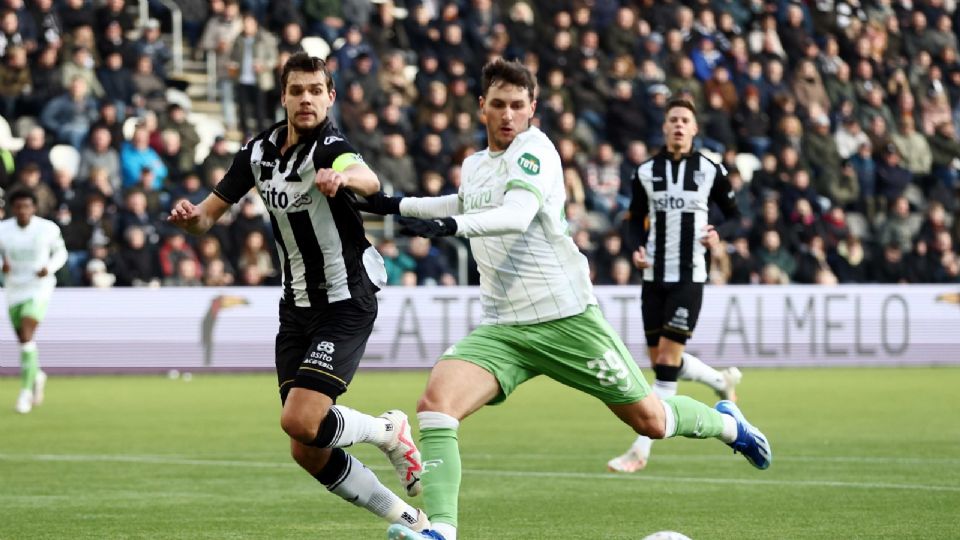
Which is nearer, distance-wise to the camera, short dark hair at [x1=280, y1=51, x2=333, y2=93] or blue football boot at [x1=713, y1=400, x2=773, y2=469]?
short dark hair at [x1=280, y1=51, x2=333, y2=93]

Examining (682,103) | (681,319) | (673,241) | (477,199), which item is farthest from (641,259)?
(477,199)

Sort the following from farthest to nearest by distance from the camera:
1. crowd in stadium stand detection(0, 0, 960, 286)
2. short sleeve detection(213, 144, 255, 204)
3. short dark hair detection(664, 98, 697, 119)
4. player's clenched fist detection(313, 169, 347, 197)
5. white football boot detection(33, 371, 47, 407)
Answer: crowd in stadium stand detection(0, 0, 960, 286)
white football boot detection(33, 371, 47, 407)
short dark hair detection(664, 98, 697, 119)
short sleeve detection(213, 144, 255, 204)
player's clenched fist detection(313, 169, 347, 197)

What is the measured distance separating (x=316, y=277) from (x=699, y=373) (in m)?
6.07

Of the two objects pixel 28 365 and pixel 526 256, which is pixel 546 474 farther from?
pixel 28 365

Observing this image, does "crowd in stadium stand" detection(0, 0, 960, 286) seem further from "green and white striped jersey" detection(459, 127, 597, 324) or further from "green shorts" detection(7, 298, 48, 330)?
"green and white striped jersey" detection(459, 127, 597, 324)

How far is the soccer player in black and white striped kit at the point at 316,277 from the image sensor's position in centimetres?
784

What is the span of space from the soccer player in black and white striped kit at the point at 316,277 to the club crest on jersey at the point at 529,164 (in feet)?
2.55

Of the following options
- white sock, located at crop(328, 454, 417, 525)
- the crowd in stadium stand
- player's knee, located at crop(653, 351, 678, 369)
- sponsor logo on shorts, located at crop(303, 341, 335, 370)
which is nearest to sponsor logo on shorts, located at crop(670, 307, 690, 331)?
player's knee, located at crop(653, 351, 678, 369)

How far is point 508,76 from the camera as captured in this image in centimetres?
781

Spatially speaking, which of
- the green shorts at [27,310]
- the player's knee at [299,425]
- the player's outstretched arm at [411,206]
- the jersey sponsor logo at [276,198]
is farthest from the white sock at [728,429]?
the green shorts at [27,310]

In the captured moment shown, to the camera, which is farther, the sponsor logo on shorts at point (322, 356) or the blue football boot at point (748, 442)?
the blue football boot at point (748, 442)

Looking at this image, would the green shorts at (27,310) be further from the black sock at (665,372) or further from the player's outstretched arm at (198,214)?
the player's outstretched arm at (198,214)

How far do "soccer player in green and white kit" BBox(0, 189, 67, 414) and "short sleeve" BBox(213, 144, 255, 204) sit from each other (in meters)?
10.0

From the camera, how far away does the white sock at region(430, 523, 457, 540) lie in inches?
284
